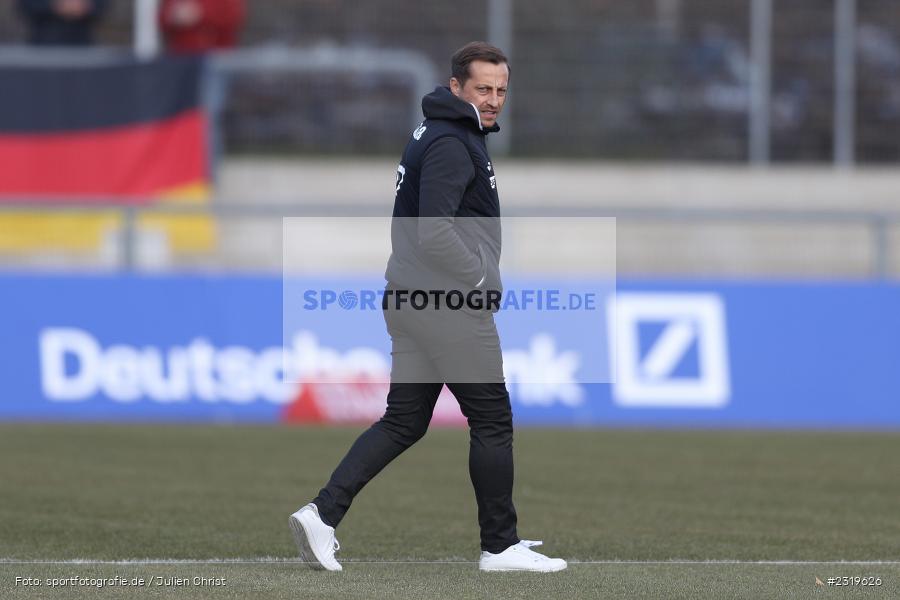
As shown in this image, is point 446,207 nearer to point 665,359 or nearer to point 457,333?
point 457,333

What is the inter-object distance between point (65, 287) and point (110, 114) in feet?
15.0

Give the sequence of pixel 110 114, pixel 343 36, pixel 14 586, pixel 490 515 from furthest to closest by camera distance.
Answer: pixel 343 36 < pixel 110 114 < pixel 490 515 < pixel 14 586

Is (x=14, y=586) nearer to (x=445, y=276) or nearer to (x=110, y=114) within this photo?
(x=445, y=276)

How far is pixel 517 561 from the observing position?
6727 millimetres

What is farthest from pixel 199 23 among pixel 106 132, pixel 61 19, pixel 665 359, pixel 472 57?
pixel 472 57

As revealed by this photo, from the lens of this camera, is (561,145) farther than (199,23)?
Yes

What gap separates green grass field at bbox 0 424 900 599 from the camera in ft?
21.4

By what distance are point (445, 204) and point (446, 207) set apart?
12mm

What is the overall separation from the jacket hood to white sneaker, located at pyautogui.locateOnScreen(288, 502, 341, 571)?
1.64 m

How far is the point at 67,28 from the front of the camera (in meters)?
19.1

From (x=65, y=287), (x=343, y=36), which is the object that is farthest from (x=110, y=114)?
(x=65, y=287)

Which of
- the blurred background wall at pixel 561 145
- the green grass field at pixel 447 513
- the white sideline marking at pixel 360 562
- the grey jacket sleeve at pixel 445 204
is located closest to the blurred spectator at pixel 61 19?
the blurred background wall at pixel 561 145

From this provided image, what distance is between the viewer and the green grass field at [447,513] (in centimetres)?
653

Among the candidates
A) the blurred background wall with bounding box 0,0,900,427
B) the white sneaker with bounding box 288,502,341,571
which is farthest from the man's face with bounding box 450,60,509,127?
the blurred background wall with bounding box 0,0,900,427
